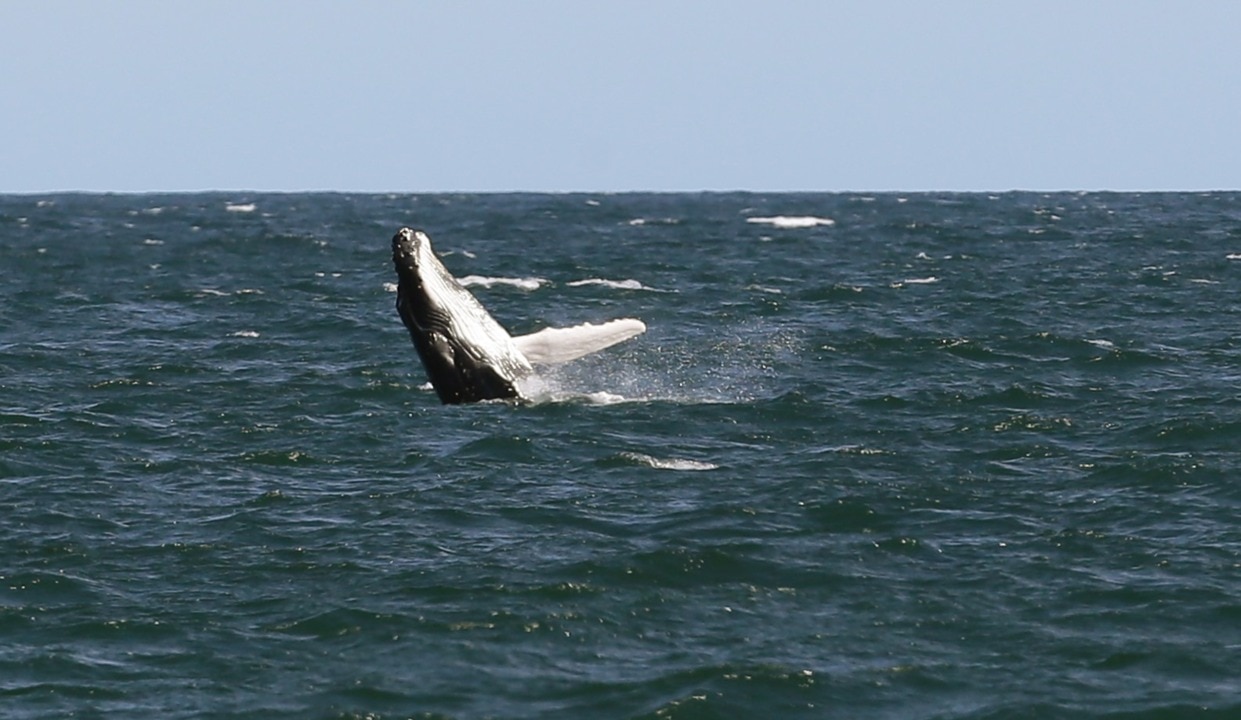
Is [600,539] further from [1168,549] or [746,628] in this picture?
[1168,549]

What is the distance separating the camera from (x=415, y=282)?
20969mm

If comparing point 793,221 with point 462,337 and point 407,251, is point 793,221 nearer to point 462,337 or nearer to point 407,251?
point 462,337

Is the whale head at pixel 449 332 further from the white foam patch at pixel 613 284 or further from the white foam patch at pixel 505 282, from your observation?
the white foam patch at pixel 505 282

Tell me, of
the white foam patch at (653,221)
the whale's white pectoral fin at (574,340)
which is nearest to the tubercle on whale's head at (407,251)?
the whale's white pectoral fin at (574,340)

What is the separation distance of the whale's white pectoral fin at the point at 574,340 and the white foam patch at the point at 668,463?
1.58 meters

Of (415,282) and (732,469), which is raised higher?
(415,282)

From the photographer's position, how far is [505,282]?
155 ft

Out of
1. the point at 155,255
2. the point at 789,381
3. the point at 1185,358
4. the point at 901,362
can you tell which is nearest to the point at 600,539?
the point at 789,381

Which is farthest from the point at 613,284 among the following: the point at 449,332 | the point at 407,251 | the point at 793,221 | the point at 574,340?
the point at 793,221

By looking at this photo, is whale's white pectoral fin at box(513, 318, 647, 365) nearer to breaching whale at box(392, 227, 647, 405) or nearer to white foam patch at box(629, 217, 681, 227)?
breaching whale at box(392, 227, 647, 405)

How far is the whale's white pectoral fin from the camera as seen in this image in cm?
2186

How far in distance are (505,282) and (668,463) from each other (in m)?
27.2

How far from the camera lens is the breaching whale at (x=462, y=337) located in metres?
21.1

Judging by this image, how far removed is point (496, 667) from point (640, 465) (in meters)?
7.34
